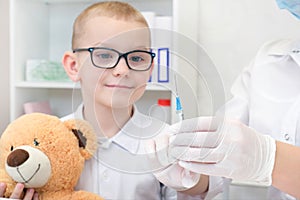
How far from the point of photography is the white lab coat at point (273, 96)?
3.43 feet

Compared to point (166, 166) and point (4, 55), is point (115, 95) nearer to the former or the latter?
point (166, 166)

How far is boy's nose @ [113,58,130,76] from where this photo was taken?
2.68 feet

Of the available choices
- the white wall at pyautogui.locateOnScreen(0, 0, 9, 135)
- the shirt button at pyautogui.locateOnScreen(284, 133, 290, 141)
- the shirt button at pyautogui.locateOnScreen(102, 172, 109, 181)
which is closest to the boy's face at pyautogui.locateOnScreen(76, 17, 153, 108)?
the shirt button at pyautogui.locateOnScreen(102, 172, 109, 181)

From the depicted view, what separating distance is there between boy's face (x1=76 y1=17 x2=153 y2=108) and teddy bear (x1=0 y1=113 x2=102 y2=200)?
12cm

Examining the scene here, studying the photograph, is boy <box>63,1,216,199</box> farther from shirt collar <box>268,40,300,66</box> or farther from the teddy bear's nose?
shirt collar <box>268,40,300,66</box>

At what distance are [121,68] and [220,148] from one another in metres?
0.24

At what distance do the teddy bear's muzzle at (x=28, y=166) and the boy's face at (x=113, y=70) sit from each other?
18 centimetres

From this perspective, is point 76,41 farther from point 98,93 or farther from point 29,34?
point 29,34

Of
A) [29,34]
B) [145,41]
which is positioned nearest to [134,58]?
[145,41]

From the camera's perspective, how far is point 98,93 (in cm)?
91

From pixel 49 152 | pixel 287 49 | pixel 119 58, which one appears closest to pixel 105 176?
pixel 49 152

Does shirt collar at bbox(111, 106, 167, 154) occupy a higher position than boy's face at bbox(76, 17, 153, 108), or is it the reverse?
boy's face at bbox(76, 17, 153, 108)

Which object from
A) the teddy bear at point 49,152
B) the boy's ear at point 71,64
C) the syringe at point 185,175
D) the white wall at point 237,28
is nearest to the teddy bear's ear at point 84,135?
the teddy bear at point 49,152

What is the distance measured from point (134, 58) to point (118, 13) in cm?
21
